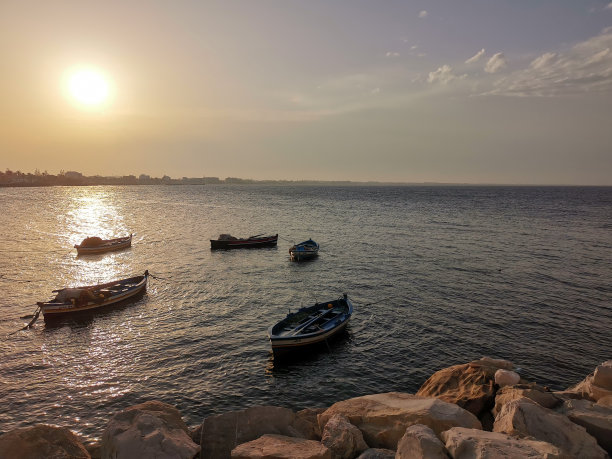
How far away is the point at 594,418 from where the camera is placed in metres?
11.2

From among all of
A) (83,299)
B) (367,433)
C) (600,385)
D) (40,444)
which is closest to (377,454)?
(367,433)

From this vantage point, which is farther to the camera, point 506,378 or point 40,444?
A: point 506,378

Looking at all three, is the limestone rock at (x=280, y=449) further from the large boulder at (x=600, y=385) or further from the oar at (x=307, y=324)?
the oar at (x=307, y=324)

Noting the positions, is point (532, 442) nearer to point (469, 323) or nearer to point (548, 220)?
point (469, 323)

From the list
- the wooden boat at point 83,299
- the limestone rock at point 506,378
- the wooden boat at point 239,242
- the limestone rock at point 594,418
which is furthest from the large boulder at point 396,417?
the wooden boat at point 239,242

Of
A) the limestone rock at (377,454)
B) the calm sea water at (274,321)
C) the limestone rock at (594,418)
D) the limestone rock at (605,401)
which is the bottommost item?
the calm sea water at (274,321)

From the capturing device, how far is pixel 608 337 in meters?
25.5

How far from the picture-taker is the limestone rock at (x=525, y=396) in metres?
12.6

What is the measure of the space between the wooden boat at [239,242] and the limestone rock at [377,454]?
159ft

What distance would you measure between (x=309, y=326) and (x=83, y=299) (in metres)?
19.6

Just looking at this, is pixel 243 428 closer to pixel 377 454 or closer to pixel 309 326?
pixel 377 454

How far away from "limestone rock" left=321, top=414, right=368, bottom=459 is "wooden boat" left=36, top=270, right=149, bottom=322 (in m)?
27.1

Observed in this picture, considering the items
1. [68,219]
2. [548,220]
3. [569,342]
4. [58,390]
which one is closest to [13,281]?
[58,390]

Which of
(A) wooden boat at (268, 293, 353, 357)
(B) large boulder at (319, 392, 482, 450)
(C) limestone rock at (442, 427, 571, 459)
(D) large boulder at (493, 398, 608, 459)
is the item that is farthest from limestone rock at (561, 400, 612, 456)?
(A) wooden boat at (268, 293, 353, 357)
